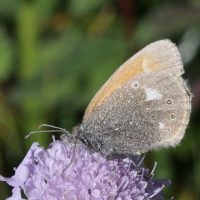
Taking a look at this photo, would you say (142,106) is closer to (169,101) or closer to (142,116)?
(142,116)

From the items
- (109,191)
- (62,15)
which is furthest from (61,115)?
(109,191)

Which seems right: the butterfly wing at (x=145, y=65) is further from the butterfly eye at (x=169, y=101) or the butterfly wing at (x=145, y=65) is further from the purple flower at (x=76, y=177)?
the purple flower at (x=76, y=177)

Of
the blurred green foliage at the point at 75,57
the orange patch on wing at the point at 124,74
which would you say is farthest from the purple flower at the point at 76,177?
the blurred green foliage at the point at 75,57

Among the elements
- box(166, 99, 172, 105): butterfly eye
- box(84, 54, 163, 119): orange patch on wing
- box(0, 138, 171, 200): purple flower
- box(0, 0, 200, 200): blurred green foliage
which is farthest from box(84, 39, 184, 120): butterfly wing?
box(0, 0, 200, 200): blurred green foliage

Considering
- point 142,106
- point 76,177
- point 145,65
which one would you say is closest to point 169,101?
point 142,106

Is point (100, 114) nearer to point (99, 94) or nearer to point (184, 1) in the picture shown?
point (99, 94)

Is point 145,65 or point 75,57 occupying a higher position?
point 75,57
